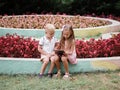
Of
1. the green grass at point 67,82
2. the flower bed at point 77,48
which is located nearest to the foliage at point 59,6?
the flower bed at point 77,48

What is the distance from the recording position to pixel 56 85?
706cm

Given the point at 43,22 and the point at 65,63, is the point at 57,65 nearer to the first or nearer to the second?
the point at 65,63

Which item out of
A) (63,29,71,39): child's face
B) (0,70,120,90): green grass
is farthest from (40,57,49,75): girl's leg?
(63,29,71,39): child's face

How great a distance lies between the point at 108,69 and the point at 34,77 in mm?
1504

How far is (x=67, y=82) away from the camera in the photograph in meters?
7.30

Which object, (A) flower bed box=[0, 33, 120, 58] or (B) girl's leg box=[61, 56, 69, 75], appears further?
(A) flower bed box=[0, 33, 120, 58]

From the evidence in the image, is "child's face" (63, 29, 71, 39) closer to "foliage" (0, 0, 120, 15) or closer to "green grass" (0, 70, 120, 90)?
"green grass" (0, 70, 120, 90)

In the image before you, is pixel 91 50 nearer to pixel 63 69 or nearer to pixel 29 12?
pixel 63 69

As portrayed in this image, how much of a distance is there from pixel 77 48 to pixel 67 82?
159cm

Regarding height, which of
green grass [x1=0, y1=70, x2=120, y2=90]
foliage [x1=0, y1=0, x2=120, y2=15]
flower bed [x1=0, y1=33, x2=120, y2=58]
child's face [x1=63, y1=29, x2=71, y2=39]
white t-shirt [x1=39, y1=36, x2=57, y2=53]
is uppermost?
foliage [x1=0, y1=0, x2=120, y2=15]

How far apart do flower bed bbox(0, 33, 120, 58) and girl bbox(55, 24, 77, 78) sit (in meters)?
0.58

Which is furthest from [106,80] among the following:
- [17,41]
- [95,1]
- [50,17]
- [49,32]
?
[95,1]

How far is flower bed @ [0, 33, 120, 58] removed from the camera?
8.37m

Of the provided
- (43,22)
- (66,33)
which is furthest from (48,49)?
(43,22)
